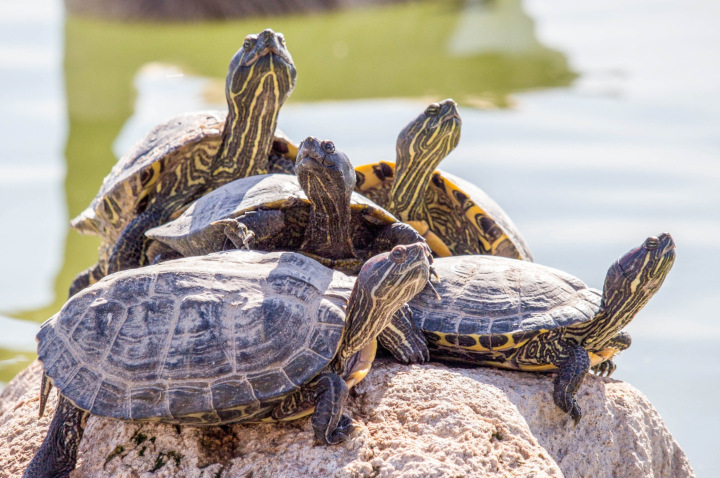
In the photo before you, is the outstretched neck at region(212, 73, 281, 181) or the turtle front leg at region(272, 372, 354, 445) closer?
the turtle front leg at region(272, 372, 354, 445)

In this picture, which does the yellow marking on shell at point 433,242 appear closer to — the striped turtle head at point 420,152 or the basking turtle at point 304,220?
the striped turtle head at point 420,152

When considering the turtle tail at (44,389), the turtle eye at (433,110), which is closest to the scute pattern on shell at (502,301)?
the turtle eye at (433,110)

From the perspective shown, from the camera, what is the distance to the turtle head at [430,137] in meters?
4.51

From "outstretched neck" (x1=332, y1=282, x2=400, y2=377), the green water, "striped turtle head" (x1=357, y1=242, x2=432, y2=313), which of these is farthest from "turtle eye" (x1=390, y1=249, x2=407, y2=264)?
the green water

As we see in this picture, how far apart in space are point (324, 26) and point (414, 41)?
2.51 m

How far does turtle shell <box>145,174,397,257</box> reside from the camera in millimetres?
3656

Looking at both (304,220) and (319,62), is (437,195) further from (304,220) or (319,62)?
(319,62)

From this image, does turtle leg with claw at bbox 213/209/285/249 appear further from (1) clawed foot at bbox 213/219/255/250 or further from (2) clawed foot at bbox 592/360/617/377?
(2) clawed foot at bbox 592/360/617/377

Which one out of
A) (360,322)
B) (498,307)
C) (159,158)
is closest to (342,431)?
(360,322)

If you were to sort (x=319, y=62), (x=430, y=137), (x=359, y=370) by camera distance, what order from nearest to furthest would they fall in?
(x=359, y=370)
(x=430, y=137)
(x=319, y=62)

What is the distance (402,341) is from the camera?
126 inches

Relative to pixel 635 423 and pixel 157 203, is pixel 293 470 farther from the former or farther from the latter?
pixel 157 203

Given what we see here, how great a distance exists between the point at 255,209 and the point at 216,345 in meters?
1.07

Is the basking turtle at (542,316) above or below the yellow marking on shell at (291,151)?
below
